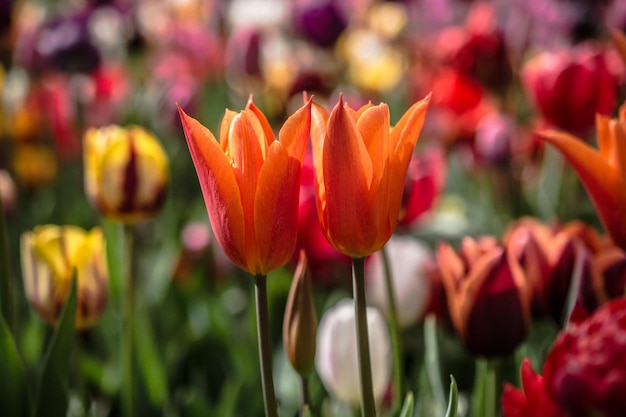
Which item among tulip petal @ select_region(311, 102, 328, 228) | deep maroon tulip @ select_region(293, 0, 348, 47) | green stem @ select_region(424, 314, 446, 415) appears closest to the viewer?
tulip petal @ select_region(311, 102, 328, 228)

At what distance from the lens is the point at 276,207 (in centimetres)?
47

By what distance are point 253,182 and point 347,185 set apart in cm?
5

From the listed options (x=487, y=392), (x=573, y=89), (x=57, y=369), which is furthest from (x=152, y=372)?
(x=573, y=89)

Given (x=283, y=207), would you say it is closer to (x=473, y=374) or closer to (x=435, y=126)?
(x=473, y=374)

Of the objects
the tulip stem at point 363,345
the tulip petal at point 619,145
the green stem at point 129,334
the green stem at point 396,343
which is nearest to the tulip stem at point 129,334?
the green stem at point 129,334

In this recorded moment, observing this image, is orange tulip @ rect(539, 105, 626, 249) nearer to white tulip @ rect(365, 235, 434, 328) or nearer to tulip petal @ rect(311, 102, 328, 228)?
tulip petal @ rect(311, 102, 328, 228)

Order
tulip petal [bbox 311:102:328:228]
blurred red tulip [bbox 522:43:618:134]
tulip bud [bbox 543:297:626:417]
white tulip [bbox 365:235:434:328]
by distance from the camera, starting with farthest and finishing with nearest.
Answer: blurred red tulip [bbox 522:43:618:134], white tulip [bbox 365:235:434:328], tulip petal [bbox 311:102:328:228], tulip bud [bbox 543:297:626:417]

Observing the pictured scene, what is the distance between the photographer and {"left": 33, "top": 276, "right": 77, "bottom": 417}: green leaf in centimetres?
63

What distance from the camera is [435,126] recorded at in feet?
5.21

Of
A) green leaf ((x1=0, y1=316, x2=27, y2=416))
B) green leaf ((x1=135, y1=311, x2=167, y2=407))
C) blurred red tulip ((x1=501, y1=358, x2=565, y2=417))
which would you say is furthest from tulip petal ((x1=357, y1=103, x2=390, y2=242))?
green leaf ((x1=135, y1=311, x2=167, y2=407))

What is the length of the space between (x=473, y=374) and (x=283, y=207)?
560mm

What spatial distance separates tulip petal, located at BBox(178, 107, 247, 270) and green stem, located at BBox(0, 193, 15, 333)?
9.5 inches

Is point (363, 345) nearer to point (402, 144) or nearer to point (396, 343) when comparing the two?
point (402, 144)

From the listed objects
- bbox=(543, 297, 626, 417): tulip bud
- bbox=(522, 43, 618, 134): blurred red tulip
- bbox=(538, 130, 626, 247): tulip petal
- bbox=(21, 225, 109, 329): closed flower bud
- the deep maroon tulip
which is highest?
the deep maroon tulip
